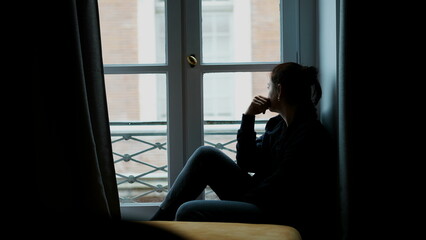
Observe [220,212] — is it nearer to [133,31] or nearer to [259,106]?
[259,106]

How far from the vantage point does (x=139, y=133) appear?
2.21 metres

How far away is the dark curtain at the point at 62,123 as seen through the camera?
1.57 meters

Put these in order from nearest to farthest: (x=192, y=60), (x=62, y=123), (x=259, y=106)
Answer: (x=62, y=123) → (x=259, y=106) → (x=192, y=60)

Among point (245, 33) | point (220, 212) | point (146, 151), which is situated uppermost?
point (245, 33)

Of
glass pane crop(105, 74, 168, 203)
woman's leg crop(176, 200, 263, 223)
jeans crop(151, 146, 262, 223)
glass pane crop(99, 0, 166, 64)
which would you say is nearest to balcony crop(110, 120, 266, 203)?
glass pane crop(105, 74, 168, 203)

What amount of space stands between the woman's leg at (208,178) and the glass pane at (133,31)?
0.48 meters

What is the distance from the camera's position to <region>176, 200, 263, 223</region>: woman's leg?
1.67 meters

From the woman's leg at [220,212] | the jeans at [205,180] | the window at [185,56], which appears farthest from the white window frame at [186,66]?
the woman's leg at [220,212]

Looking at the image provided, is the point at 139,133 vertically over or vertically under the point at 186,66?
under

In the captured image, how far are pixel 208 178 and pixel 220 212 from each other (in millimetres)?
368

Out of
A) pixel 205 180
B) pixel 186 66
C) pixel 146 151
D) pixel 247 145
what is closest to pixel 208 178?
pixel 205 180

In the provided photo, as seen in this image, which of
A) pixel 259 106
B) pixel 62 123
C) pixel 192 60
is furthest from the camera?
pixel 192 60

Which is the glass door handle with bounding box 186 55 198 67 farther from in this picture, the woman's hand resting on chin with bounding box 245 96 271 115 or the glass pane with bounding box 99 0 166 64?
the woman's hand resting on chin with bounding box 245 96 271 115
